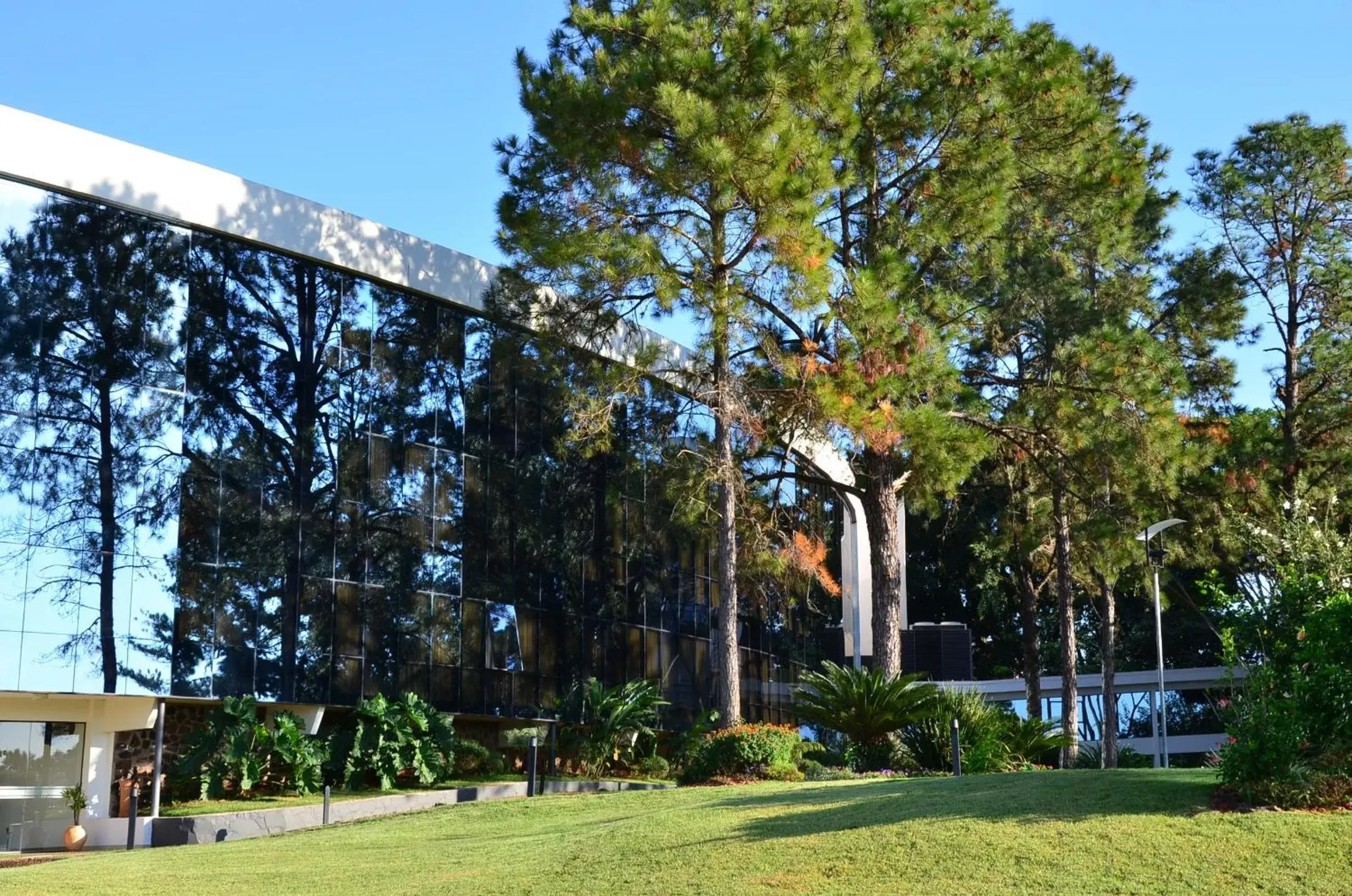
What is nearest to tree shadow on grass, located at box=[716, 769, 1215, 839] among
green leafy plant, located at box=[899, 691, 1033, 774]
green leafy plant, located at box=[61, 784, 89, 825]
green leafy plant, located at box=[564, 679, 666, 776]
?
green leafy plant, located at box=[899, 691, 1033, 774]

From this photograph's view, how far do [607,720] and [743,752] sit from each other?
28.4 feet

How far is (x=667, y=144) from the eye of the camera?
23.1 meters

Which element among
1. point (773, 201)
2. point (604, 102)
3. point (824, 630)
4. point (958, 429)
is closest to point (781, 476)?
point (958, 429)

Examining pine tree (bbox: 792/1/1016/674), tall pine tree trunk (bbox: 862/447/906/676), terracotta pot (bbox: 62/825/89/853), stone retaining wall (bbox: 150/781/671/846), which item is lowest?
terracotta pot (bbox: 62/825/89/853)

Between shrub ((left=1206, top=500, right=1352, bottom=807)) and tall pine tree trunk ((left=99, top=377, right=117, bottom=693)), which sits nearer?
shrub ((left=1206, top=500, right=1352, bottom=807))

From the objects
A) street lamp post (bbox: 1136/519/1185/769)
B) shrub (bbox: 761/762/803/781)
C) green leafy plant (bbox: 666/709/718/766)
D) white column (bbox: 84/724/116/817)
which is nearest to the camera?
shrub (bbox: 761/762/803/781)

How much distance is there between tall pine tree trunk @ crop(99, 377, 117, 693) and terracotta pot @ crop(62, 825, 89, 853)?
7.56 ft

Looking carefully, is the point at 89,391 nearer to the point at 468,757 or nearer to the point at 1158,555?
the point at 468,757

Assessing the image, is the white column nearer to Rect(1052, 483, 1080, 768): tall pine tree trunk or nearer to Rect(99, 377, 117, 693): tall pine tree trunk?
Rect(99, 377, 117, 693): tall pine tree trunk

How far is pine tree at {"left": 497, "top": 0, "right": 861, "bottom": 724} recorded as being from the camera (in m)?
21.4

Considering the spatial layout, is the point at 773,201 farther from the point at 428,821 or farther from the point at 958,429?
the point at 428,821

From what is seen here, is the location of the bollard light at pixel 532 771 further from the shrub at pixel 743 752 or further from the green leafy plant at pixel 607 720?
the green leafy plant at pixel 607 720

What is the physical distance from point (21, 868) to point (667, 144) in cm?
1411

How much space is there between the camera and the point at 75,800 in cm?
2158
